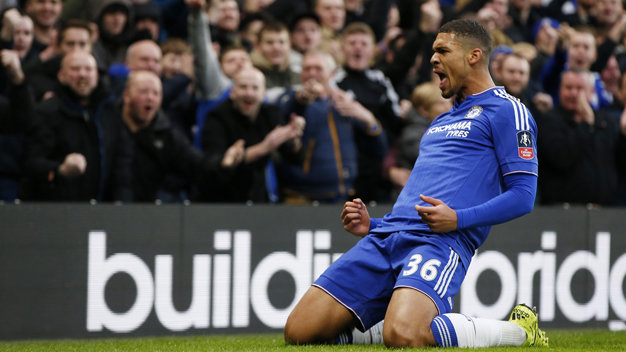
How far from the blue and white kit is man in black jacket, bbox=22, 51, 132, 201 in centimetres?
255

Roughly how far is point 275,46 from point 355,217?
11.6 feet

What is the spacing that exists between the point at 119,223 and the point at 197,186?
97 cm

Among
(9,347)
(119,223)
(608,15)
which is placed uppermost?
(608,15)

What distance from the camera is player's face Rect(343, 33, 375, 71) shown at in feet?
28.3

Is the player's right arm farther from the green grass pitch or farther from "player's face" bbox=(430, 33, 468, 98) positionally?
"player's face" bbox=(430, 33, 468, 98)

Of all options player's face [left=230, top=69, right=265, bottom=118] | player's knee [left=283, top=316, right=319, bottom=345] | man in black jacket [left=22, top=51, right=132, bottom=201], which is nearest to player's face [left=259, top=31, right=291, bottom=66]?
player's face [left=230, top=69, right=265, bottom=118]

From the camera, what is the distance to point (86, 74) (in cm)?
704

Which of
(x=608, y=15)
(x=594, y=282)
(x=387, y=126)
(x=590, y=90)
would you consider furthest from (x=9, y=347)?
(x=608, y=15)

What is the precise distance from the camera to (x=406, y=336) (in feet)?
15.0

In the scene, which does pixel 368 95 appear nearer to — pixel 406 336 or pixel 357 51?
pixel 357 51

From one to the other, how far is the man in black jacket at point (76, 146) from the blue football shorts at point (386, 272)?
101 inches

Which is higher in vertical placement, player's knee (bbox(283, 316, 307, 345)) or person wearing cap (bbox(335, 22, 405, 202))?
person wearing cap (bbox(335, 22, 405, 202))

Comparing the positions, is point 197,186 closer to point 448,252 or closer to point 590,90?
point 448,252

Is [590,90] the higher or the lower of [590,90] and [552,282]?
the higher
